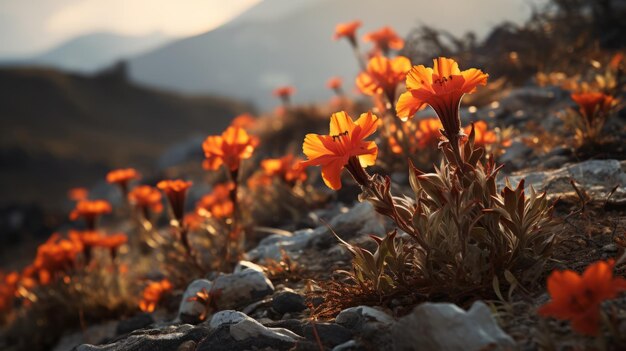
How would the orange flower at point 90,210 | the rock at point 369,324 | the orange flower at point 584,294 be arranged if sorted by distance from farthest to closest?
the orange flower at point 90,210 < the rock at point 369,324 < the orange flower at point 584,294

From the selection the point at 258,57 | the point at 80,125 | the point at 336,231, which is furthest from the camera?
the point at 258,57

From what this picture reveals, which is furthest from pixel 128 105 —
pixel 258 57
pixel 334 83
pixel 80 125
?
pixel 258 57

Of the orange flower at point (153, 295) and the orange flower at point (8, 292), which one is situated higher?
the orange flower at point (153, 295)

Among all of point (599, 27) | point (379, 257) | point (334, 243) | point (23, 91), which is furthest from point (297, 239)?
point (23, 91)

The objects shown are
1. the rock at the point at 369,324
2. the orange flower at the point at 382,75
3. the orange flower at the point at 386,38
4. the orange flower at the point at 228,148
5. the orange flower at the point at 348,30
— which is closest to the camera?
the rock at the point at 369,324

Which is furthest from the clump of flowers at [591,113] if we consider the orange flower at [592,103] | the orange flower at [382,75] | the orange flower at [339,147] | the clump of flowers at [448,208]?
the orange flower at [339,147]

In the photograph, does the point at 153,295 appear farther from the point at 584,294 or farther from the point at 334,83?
the point at 334,83

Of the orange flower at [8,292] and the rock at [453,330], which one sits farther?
the orange flower at [8,292]

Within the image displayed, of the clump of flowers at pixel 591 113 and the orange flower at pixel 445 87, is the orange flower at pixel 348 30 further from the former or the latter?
the orange flower at pixel 445 87
